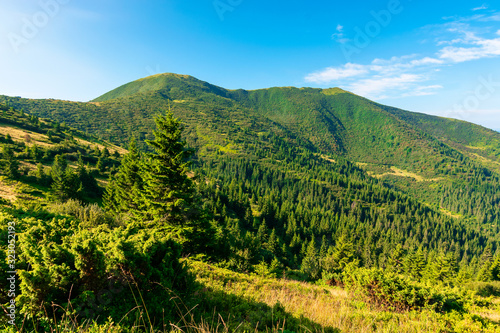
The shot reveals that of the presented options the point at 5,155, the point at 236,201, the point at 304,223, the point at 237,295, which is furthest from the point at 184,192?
the point at 304,223

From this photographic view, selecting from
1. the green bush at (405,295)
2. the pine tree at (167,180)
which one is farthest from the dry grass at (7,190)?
A: the green bush at (405,295)

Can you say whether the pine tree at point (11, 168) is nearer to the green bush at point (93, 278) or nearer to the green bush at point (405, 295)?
the green bush at point (93, 278)

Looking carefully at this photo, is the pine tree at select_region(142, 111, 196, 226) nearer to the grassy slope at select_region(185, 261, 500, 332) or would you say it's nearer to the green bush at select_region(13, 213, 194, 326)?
the grassy slope at select_region(185, 261, 500, 332)

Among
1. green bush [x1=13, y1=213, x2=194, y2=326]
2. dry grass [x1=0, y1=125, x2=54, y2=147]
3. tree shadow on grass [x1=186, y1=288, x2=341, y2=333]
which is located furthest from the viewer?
dry grass [x1=0, y1=125, x2=54, y2=147]

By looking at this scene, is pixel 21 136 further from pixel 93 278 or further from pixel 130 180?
pixel 93 278

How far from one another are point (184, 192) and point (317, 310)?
424 inches

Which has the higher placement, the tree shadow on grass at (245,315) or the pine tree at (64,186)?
the tree shadow on grass at (245,315)

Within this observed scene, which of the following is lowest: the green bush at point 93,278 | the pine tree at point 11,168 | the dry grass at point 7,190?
the dry grass at point 7,190

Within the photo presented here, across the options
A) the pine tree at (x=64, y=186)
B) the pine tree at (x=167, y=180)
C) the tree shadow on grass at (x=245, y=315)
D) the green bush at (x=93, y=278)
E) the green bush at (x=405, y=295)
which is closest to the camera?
the green bush at (x=93, y=278)

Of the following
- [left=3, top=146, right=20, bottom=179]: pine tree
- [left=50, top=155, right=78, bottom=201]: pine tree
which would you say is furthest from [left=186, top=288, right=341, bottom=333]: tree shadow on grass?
[left=3, top=146, right=20, bottom=179]: pine tree

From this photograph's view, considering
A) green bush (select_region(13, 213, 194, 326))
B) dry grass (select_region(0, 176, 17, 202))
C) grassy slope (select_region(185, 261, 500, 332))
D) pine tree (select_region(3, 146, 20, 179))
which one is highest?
green bush (select_region(13, 213, 194, 326))

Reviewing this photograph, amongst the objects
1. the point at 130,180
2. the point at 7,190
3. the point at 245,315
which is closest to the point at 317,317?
the point at 245,315

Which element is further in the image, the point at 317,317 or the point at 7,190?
the point at 7,190

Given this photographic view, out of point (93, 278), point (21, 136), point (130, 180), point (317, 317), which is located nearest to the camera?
point (93, 278)
